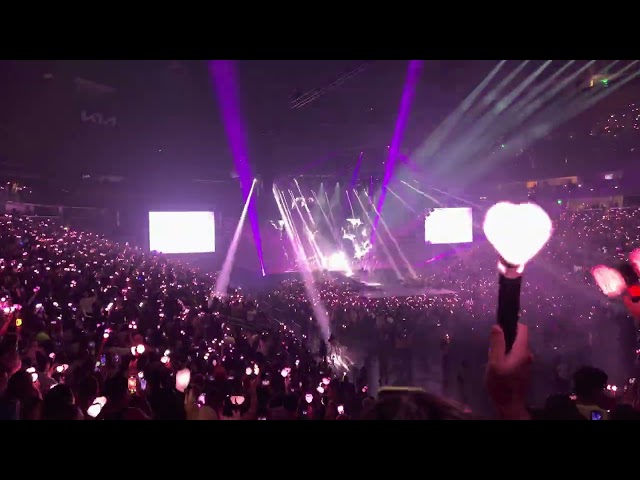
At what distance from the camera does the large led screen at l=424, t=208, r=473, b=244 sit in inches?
1092

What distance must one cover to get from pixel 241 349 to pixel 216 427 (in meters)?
6.35

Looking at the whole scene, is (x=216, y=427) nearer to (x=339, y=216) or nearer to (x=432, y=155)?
(x=432, y=155)

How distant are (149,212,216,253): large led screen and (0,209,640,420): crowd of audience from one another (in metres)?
4.12

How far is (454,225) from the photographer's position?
27.8 meters

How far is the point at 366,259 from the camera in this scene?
29.5 meters

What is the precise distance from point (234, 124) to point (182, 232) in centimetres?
664

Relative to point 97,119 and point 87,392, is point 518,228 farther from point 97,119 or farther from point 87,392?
point 97,119

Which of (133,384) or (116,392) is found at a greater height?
(116,392)

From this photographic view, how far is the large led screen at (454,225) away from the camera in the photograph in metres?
27.7

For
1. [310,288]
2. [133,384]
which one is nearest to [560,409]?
[133,384]

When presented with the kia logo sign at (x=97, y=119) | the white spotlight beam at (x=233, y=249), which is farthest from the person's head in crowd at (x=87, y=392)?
the white spotlight beam at (x=233, y=249)

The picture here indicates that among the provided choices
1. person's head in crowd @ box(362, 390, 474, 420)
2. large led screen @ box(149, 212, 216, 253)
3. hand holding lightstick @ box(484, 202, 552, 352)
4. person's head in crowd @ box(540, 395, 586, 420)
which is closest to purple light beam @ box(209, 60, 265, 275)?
large led screen @ box(149, 212, 216, 253)

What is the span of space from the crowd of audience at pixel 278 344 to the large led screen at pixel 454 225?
6306 millimetres

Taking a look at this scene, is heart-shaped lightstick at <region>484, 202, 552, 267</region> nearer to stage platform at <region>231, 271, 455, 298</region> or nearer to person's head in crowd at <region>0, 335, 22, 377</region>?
person's head in crowd at <region>0, 335, 22, 377</region>
